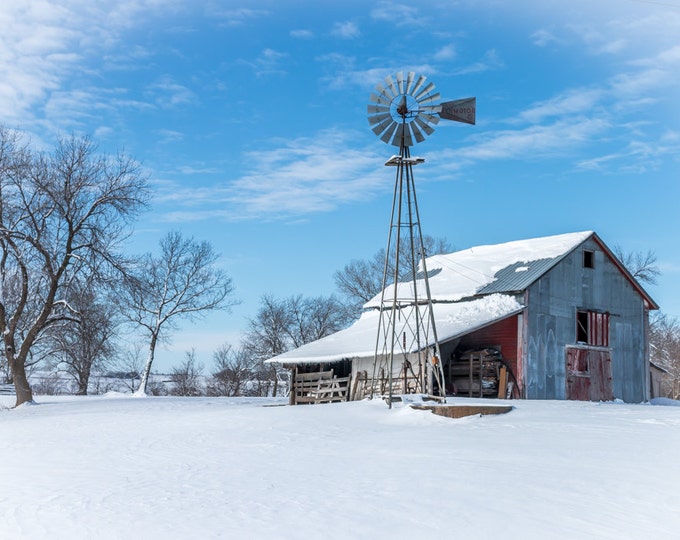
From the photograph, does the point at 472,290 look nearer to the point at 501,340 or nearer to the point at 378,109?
the point at 501,340

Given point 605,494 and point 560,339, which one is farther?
point 560,339

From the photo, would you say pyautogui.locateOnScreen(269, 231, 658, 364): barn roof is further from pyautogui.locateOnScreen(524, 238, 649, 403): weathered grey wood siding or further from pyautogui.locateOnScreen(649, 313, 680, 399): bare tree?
pyautogui.locateOnScreen(649, 313, 680, 399): bare tree

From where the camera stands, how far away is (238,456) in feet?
46.6

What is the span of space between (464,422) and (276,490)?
25.3ft

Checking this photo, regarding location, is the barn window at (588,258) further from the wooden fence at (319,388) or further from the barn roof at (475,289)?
the wooden fence at (319,388)

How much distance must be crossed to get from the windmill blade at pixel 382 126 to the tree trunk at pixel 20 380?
687 inches

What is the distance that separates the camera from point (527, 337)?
2711 centimetres

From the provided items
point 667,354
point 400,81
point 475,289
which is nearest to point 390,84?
point 400,81

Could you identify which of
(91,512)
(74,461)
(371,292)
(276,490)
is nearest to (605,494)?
(276,490)

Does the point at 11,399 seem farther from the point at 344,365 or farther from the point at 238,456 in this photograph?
the point at 238,456

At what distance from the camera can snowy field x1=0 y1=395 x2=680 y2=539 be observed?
8953mm

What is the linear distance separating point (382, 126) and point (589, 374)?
1411cm

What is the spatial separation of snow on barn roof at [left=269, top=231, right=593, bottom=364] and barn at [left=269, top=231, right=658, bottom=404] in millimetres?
58

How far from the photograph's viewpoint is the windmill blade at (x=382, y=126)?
20.9 m
